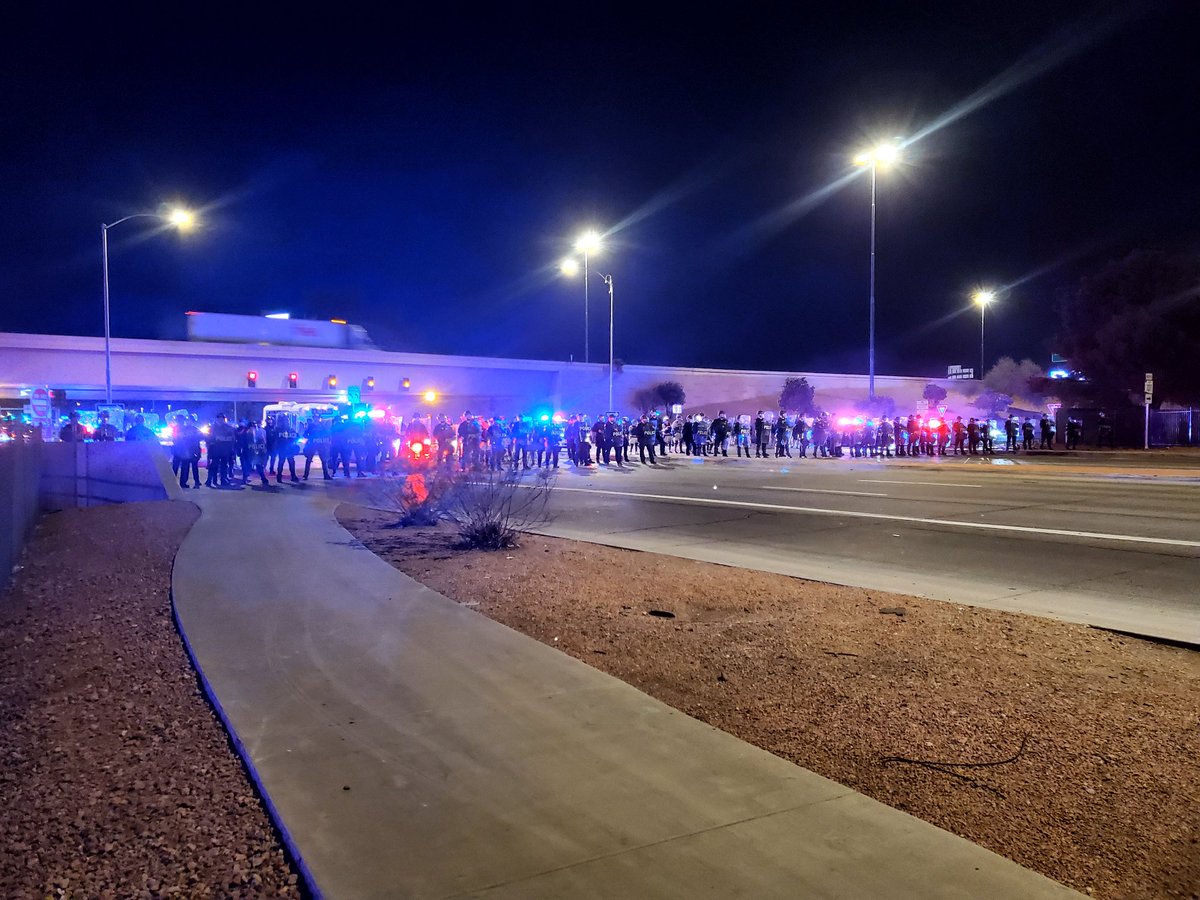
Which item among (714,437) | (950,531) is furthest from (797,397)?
(950,531)

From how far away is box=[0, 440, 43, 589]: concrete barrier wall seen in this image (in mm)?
9812

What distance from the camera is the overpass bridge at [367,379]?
54.9 metres

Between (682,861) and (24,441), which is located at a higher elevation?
(24,441)

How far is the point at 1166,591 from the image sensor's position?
9.45m

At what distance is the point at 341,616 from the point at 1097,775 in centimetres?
570

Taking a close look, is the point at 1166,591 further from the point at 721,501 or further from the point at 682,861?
the point at 721,501

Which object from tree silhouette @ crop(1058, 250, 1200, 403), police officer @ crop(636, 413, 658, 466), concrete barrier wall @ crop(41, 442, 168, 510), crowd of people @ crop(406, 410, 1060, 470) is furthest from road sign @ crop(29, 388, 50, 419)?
tree silhouette @ crop(1058, 250, 1200, 403)

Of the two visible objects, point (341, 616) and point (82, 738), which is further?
point (341, 616)

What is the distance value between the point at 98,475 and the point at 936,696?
58.3 feet

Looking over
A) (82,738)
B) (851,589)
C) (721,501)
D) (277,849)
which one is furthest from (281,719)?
(721,501)

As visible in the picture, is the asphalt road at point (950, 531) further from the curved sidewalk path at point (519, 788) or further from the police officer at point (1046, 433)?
the police officer at point (1046, 433)

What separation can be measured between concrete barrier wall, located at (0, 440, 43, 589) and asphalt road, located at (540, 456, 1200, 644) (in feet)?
22.8

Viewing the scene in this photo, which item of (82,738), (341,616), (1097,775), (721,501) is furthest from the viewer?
(721,501)

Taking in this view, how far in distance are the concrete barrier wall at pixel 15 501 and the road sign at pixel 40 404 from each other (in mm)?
20275
